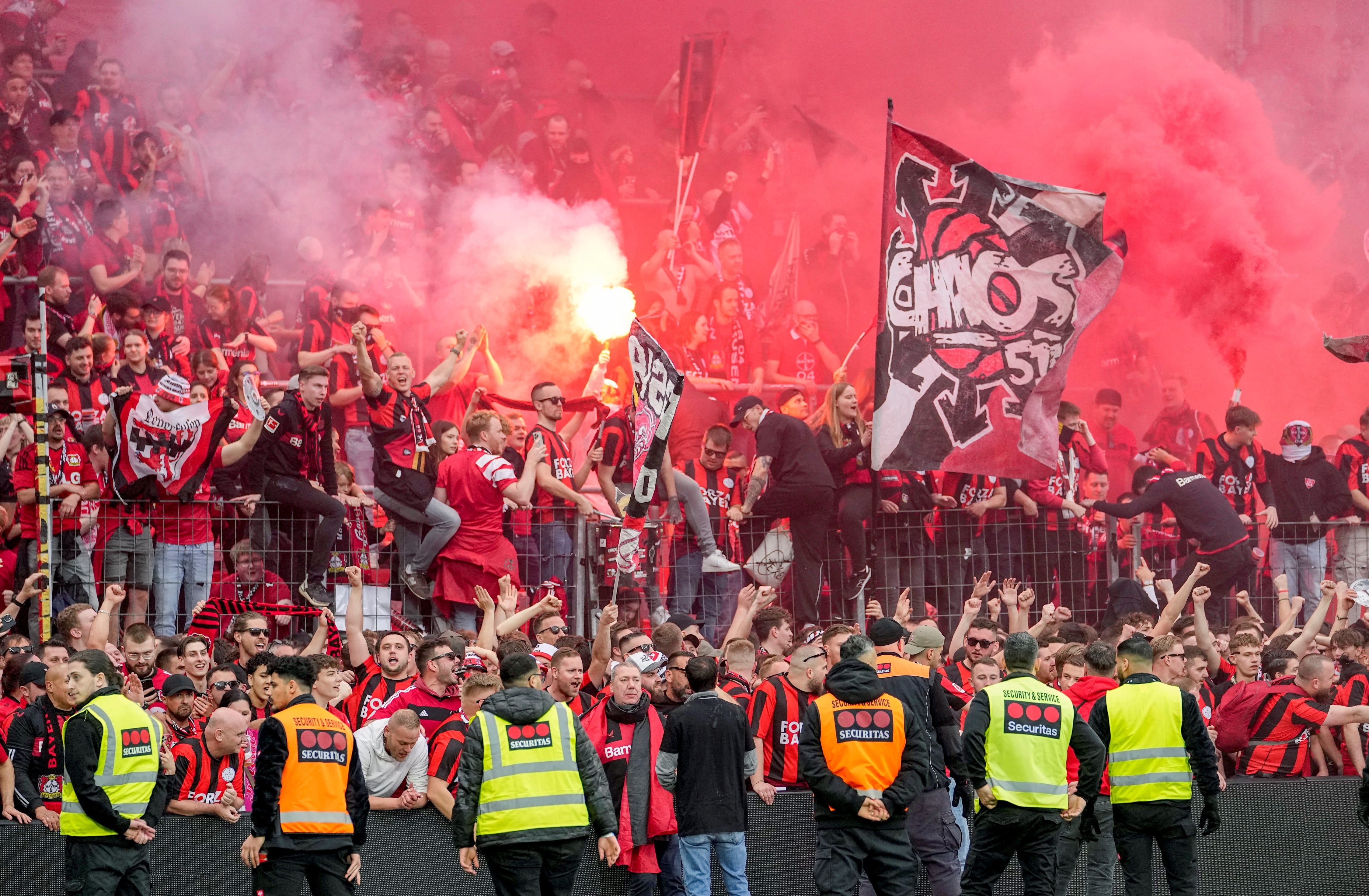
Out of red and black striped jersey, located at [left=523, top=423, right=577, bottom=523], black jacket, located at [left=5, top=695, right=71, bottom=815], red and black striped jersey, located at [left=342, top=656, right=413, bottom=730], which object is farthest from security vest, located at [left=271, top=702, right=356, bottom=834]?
red and black striped jersey, located at [left=523, top=423, right=577, bottom=523]

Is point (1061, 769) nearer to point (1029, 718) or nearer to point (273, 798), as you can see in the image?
point (1029, 718)

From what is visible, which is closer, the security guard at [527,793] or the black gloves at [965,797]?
the security guard at [527,793]

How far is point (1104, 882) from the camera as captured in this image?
7582 millimetres

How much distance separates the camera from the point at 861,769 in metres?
6.76

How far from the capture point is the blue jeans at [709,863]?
7133 millimetres

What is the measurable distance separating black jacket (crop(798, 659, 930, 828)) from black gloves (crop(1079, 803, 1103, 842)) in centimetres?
98

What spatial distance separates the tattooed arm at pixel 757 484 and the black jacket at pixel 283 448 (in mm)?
2777

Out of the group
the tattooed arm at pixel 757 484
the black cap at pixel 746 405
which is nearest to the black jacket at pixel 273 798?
the tattooed arm at pixel 757 484

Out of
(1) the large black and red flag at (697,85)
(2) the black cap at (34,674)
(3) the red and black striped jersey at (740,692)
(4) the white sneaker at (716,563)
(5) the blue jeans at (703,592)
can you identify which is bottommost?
(3) the red and black striped jersey at (740,692)

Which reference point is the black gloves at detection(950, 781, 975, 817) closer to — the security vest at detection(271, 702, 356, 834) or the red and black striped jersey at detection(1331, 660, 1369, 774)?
the red and black striped jersey at detection(1331, 660, 1369, 774)

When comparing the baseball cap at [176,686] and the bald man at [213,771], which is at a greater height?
the baseball cap at [176,686]

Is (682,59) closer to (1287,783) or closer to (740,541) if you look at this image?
(740,541)

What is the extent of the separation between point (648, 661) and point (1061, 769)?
6.79 feet

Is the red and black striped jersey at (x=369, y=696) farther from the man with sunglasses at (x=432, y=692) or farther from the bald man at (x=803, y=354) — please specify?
the bald man at (x=803, y=354)
